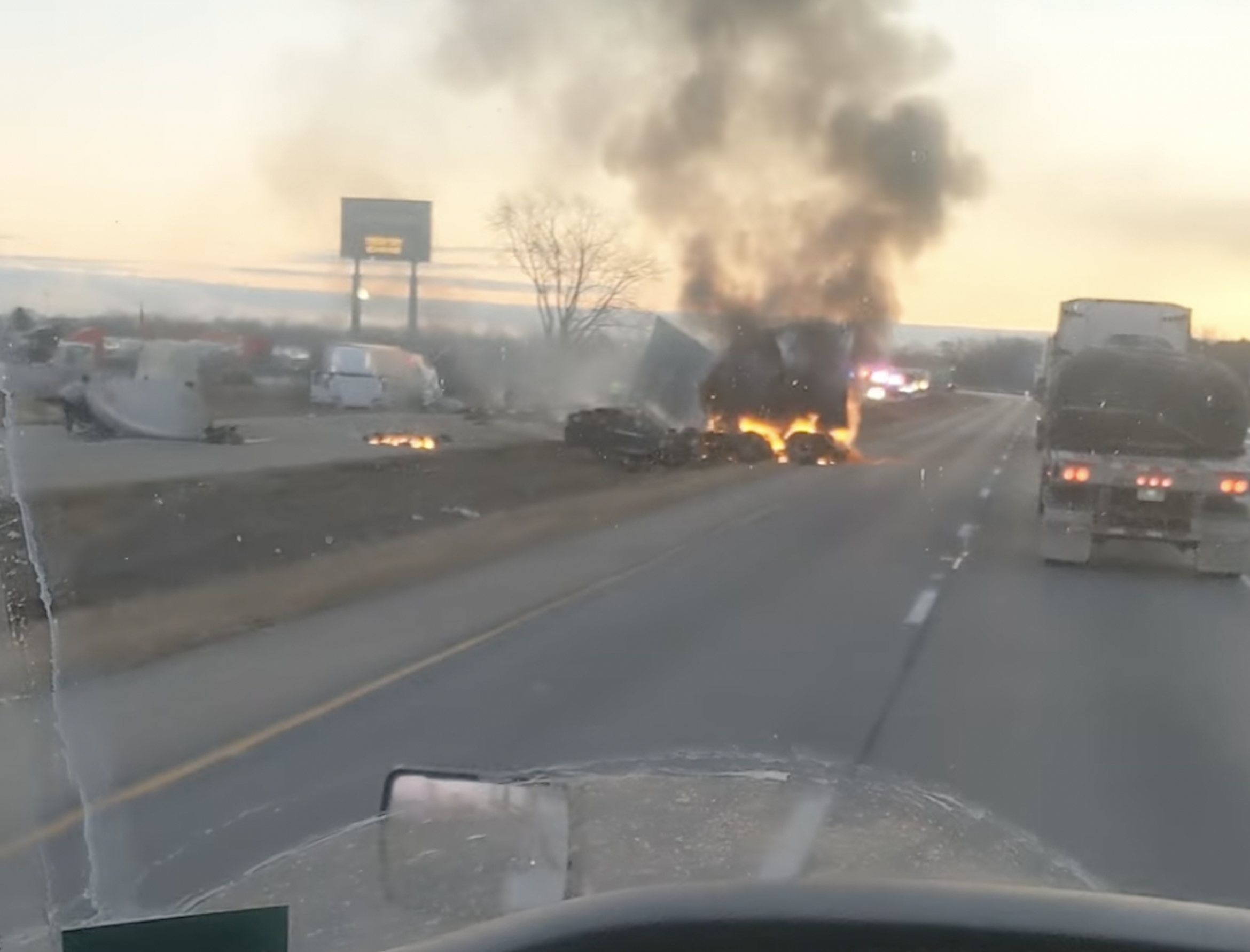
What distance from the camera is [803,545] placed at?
18875mm

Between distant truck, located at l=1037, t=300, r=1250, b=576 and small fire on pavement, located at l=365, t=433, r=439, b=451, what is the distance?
9826 mm

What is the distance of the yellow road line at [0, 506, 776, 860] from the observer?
5.92 metres

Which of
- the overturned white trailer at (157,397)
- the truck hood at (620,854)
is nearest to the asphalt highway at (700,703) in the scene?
the truck hood at (620,854)

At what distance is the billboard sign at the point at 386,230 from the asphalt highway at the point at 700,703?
156 inches

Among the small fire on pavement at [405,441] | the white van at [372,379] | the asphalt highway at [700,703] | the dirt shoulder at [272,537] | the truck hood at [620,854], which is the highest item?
the white van at [372,379]

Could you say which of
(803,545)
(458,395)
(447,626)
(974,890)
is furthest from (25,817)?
(458,395)

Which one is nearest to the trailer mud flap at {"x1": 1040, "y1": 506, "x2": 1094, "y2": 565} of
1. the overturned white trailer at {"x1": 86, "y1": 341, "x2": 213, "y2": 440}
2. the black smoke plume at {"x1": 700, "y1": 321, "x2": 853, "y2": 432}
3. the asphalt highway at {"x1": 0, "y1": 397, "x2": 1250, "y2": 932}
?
the asphalt highway at {"x1": 0, "y1": 397, "x2": 1250, "y2": 932}

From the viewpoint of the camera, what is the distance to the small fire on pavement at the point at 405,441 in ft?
80.6

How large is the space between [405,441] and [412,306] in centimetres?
412

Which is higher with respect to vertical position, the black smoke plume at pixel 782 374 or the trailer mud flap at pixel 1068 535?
the black smoke plume at pixel 782 374

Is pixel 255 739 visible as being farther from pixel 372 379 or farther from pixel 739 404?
pixel 739 404

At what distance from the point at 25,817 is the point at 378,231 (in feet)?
41.6

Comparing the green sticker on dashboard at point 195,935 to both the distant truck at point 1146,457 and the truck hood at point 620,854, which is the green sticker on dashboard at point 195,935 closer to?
the truck hood at point 620,854

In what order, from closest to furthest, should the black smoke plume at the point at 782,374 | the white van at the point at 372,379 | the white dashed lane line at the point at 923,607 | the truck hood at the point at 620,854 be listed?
the truck hood at the point at 620,854 → the white dashed lane line at the point at 923,607 → the white van at the point at 372,379 → the black smoke plume at the point at 782,374
